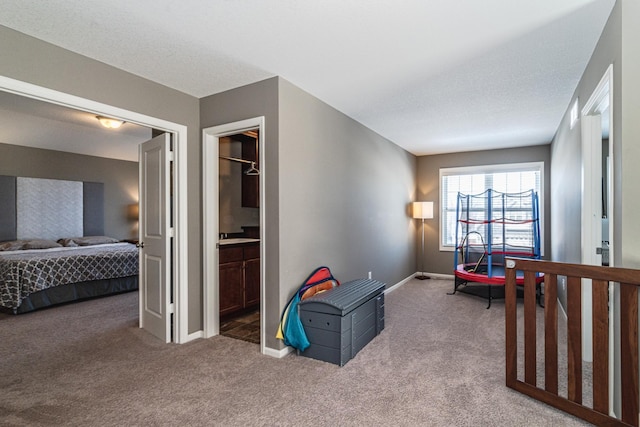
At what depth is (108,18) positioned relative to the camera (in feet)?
6.89

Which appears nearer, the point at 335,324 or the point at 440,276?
the point at 335,324

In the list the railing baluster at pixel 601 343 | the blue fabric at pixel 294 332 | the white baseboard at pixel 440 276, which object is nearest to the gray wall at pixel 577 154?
the railing baluster at pixel 601 343

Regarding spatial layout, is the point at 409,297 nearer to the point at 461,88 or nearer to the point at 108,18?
the point at 461,88

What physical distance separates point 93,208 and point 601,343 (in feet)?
26.1

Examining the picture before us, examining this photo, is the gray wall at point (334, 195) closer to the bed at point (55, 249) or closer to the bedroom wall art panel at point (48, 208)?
the bed at point (55, 249)

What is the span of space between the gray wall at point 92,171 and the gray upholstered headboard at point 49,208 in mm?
157

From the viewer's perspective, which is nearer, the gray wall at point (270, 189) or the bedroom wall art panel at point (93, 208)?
the gray wall at point (270, 189)

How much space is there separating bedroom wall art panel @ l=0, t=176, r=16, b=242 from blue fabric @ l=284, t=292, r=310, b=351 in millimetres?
5734

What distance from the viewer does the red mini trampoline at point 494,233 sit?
5270mm

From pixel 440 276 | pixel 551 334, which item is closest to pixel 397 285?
pixel 440 276

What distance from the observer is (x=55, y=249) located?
5.50 metres

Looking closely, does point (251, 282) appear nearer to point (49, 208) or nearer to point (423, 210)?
point (423, 210)

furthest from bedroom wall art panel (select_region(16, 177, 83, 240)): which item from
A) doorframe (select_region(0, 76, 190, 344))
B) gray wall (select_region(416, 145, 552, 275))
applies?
gray wall (select_region(416, 145, 552, 275))

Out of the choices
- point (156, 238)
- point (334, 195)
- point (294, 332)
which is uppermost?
point (334, 195)
